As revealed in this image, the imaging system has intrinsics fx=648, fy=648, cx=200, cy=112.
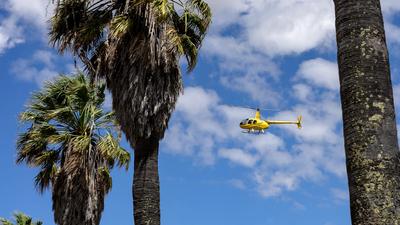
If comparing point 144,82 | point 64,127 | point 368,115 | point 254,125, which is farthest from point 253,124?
point 368,115

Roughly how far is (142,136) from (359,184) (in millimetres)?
8375

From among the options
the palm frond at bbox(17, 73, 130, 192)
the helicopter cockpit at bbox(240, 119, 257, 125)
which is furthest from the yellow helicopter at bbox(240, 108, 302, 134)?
the palm frond at bbox(17, 73, 130, 192)

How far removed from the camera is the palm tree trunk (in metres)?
12.4

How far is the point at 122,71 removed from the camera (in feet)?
45.8

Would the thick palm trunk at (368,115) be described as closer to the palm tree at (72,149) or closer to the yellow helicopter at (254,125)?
the palm tree at (72,149)

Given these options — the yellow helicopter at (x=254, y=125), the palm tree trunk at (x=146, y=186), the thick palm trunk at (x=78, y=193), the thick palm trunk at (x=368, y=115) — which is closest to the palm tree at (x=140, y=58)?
the palm tree trunk at (x=146, y=186)

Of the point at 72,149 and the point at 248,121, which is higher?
the point at 248,121

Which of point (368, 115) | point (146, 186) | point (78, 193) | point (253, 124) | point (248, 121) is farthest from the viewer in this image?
point (253, 124)

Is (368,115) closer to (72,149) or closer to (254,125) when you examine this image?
(72,149)

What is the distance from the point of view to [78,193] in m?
17.8

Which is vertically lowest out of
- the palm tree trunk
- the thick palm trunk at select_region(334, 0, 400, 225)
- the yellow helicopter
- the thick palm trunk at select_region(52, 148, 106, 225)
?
the thick palm trunk at select_region(334, 0, 400, 225)

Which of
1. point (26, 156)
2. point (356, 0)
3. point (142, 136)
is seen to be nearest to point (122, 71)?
point (142, 136)

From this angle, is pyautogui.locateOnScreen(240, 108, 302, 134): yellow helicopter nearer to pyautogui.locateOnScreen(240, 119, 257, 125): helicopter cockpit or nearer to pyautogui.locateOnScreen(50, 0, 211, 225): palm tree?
pyautogui.locateOnScreen(240, 119, 257, 125): helicopter cockpit

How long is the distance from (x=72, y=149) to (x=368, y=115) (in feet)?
45.4
